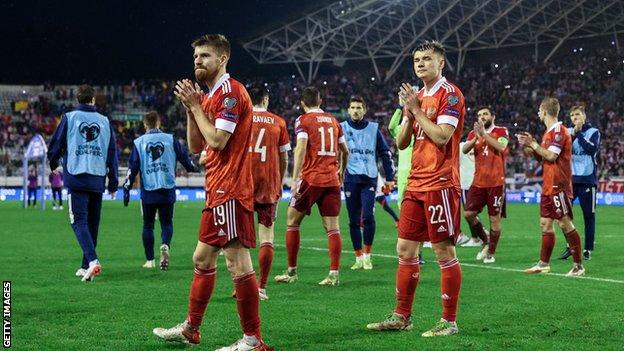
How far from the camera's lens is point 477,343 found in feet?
22.1

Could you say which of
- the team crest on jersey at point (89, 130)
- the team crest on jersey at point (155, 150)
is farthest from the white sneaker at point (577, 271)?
the team crest on jersey at point (89, 130)

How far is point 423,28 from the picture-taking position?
5722 cm

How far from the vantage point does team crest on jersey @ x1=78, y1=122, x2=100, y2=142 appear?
10773 mm

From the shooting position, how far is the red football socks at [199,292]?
642cm

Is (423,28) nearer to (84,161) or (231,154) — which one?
(84,161)

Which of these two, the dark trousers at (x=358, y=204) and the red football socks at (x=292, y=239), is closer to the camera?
the red football socks at (x=292, y=239)

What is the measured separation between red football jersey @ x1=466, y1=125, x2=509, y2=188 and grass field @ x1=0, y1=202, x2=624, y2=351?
1159 millimetres

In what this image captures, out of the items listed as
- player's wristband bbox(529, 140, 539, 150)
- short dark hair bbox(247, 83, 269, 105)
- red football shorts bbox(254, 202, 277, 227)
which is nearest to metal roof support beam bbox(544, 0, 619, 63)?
player's wristband bbox(529, 140, 539, 150)

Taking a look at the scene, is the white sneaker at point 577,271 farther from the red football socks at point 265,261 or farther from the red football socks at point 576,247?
the red football socks at point 265,261

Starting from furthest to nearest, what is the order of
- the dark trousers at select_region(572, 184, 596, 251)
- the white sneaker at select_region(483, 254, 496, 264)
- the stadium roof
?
the stadium roof, the dark trousers at select_region(572, 184, 596, 251), the white sneaker at select_region(483, 254, 496, 264)

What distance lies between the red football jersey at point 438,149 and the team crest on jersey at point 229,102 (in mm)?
1768

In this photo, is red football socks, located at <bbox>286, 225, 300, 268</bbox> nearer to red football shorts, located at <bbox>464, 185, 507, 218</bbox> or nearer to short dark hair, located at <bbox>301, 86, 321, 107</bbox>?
short dark hair, located at <bbox>301, 86, 321, 107</bbox>

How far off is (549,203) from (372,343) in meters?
5.56

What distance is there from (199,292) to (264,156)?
3.22 metres
